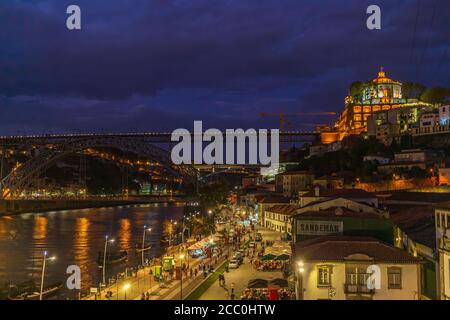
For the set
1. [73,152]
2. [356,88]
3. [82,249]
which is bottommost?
[82,249]

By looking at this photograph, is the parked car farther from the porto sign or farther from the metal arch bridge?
the metal arch bridge

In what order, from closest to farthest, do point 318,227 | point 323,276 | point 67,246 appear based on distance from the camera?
point 323,276 → point 318,227 → point 67,246

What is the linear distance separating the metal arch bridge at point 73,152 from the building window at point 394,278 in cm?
4109

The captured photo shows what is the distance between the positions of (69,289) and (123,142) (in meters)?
36.5

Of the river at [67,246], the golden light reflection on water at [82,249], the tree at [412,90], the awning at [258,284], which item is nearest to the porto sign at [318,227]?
the awning at [258,284]

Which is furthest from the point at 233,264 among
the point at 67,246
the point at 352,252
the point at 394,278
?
the point at 67,246

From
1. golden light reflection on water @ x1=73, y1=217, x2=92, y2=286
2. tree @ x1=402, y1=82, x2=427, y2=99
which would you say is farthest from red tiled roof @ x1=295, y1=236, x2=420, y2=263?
tree @ x1=402, y1=82, x2=427, y2=99

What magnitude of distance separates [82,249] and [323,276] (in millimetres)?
14791

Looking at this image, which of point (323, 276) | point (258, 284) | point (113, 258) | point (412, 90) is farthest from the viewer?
point (412, 90)

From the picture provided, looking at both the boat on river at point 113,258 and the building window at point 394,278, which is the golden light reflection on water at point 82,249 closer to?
the boat on river at point 113,258

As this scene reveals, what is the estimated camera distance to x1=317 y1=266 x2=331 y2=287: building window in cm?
846

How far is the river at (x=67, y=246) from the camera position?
15.7m

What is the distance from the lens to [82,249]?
21094 millimetres

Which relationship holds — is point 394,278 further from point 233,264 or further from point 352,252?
point 233,264
